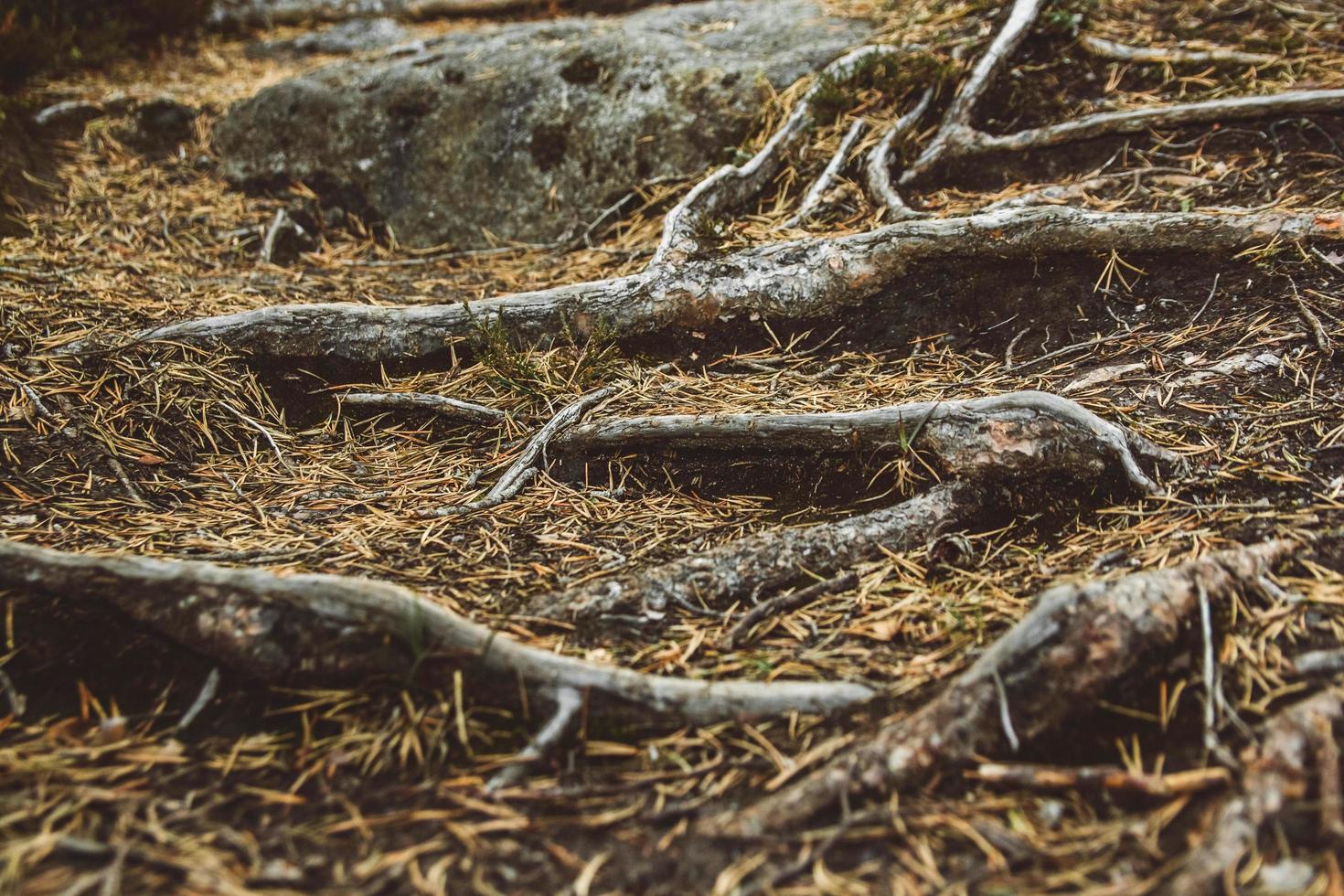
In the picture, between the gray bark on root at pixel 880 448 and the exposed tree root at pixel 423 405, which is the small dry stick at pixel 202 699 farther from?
the exposed tree root at pixel 423 405

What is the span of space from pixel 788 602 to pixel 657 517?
0.59 m

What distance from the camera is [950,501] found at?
2.46 metres

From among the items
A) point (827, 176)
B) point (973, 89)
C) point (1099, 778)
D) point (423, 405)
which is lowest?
point (1099, 778)

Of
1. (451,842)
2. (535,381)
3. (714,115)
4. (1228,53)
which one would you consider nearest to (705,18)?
(714,115)

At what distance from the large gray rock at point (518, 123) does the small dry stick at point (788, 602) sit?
8.99ft

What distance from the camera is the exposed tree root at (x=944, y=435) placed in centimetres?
239

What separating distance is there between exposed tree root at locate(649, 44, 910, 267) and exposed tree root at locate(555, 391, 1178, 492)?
0.94 m

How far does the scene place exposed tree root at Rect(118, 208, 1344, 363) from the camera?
312 centimetres

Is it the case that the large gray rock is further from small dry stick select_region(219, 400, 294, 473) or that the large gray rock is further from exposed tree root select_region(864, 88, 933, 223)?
small dry stick select_region(219, 400, 294, 473)

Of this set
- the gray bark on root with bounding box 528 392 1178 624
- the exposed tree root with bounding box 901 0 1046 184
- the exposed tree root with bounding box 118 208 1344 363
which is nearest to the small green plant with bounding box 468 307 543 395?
the exposed tree root with bounding box 118 208 1344 363

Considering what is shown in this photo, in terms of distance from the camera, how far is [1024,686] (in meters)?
1.71

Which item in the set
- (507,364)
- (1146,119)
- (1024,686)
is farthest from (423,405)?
(1146,119)

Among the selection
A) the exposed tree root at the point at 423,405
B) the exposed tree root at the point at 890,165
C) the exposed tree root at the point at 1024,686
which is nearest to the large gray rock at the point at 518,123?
the exposed tree root at the point at 890,165

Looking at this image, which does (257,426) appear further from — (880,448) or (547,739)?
(880,448)
